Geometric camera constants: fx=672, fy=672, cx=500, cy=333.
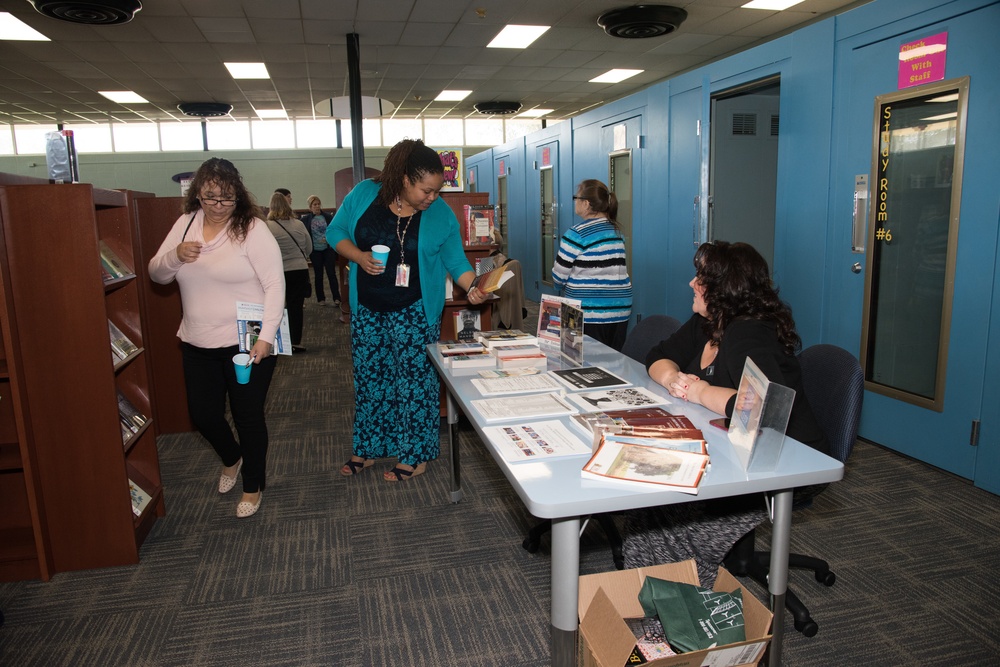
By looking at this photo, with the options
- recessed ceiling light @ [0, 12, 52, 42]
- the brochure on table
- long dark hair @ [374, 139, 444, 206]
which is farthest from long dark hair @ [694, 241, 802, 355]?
recessed ceiling light @ [0, 12, 52, 42]

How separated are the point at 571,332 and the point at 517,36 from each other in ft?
20.7

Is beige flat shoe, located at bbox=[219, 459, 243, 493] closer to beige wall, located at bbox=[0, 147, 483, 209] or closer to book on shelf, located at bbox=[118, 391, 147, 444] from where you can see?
book on shelf, located at bbox=[118, 391, 147, 444]

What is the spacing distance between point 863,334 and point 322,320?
6593 mm

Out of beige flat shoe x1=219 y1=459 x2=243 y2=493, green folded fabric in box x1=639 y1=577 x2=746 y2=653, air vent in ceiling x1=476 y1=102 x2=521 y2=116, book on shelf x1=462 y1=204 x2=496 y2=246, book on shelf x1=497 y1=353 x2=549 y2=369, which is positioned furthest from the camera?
air vent in ceiling x1=476 y1=102 x2=521 y2=116

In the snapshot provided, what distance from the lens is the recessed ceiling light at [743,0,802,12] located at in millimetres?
6855

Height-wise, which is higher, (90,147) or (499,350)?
(90,147)

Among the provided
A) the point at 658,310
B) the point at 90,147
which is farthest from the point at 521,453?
the point at 90,147

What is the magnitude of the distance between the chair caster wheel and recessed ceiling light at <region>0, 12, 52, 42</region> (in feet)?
26.2

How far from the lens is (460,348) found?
2.65 meters

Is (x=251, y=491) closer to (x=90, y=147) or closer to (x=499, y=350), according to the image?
(x=499, y=350)

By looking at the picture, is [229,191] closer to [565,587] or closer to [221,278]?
[221,278]

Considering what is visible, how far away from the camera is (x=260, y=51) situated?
26.6 ft

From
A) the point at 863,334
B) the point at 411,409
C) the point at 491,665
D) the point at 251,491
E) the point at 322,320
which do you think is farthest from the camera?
the point at 322,320

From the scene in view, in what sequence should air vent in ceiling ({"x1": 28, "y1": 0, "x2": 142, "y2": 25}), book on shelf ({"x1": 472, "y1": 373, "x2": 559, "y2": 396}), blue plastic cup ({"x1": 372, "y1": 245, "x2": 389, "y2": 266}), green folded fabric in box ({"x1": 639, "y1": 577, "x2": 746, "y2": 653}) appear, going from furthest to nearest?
air vent in ceiling ({"x1": 28, "y1": 0, "x2": 142, "y2": 25}) → blue plastic cup ({"x1": 372, "y1": 245, "x2": 389, "y2": 266}) → book on shelf ({"x1": 472, "y1": 373, "x2": 559, "y2": 396}) → green folded fabric in box ({"x1": 639, "y1": 577, "x2": 746, "y2": 653})
